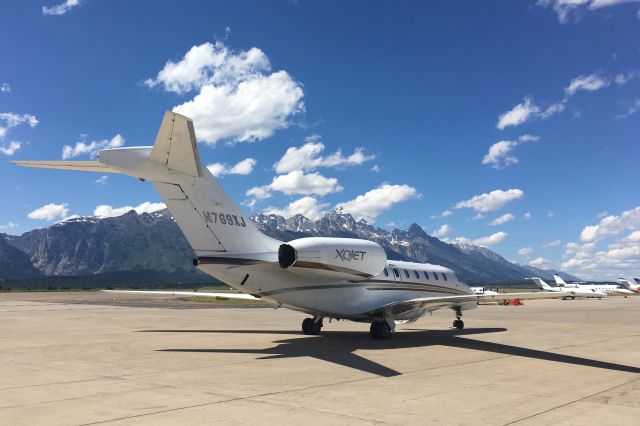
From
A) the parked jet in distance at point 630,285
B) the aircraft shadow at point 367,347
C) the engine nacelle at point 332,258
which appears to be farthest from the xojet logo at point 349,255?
the parked jet in distance at point 630,285

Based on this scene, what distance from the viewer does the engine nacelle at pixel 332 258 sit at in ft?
47.1

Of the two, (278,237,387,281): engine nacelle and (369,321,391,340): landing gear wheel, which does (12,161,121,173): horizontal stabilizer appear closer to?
(278,237,387,281): engine nacelle

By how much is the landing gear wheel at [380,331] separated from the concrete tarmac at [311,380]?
2.29 ft

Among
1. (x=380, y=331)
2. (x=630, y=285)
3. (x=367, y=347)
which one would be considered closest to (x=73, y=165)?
(x=367, y=347)

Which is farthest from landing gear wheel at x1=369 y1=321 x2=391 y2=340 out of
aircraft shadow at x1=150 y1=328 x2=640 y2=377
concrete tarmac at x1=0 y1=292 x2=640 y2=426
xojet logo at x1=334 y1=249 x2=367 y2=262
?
xojet logo at x1=334 y1=249 x2=367 y2=262

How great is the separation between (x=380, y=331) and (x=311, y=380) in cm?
834

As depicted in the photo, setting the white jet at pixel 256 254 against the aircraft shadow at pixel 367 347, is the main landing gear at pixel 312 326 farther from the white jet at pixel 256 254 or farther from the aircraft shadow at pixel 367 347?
the aircraft shadow at pixel 367 347

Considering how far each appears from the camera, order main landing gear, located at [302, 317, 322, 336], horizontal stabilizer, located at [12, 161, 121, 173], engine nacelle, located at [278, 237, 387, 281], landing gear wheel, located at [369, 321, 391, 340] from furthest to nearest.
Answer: main landing gear, located at [302, 317, 322, 336]
landing gear wheel, located at [369, 321, 391, 340]
engine nacelle, located at [278, 237, 387, 281]
horizontal stabilizer, located at [12, 161, 121, 173]

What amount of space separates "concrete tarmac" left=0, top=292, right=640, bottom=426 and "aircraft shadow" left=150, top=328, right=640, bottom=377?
0.04 m

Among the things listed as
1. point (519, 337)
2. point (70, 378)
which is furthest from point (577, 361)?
point (70, 378)

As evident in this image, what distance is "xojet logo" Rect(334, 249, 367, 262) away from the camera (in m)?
15.8

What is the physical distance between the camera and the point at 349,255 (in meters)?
16.2

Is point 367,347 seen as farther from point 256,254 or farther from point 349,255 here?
point 256,254

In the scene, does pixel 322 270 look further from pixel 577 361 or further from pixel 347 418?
pixel 347 418
